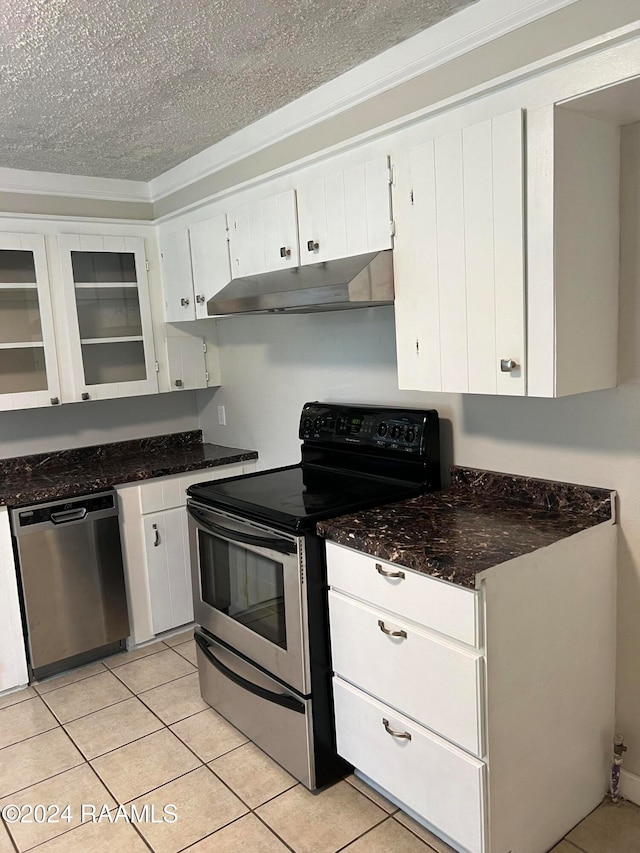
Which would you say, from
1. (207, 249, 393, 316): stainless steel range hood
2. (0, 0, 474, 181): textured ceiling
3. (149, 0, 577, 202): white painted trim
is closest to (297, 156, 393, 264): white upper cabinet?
(207, 249, 393, 316): stainless steel range hood

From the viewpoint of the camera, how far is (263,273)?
2736mm

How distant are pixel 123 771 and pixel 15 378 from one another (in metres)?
1.82

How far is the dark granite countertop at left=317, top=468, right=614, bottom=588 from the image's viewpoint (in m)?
1.76

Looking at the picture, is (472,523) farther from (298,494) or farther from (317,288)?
(317,288)

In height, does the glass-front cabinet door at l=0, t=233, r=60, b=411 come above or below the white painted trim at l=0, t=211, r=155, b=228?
below

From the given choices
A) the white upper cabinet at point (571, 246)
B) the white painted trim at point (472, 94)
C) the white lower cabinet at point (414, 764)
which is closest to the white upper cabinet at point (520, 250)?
the white upper cabinet at point (571, 246)

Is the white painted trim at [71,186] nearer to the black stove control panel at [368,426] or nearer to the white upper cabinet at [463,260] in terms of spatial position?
the black stove control panel at [368,426]

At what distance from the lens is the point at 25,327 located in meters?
3.17

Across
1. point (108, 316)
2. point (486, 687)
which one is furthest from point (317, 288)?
point (108, 316)

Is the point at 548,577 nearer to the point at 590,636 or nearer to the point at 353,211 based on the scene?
the point at 590,636

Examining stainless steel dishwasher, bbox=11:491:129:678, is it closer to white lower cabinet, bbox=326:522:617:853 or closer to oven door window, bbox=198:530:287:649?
oven door window, bbox=198:530:287:649

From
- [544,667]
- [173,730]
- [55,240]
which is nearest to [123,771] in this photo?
[173,730]

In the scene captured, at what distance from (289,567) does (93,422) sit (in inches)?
76.7

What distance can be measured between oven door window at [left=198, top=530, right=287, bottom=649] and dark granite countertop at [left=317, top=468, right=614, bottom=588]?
1.02 feet
